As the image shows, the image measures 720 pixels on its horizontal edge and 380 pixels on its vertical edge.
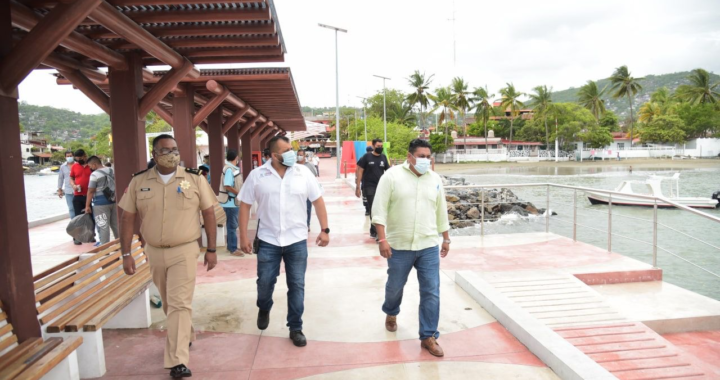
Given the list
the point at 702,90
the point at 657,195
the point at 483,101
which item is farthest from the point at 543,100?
the point at 657,195

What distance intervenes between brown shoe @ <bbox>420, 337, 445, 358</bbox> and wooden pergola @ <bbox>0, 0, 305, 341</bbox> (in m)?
2.80

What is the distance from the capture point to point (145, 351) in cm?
402

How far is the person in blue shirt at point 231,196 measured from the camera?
291 inches

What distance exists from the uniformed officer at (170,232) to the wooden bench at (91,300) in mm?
475

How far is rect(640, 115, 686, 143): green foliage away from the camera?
7006 centimetres

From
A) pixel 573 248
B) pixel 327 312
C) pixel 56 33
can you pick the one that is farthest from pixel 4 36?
pixel 573 248

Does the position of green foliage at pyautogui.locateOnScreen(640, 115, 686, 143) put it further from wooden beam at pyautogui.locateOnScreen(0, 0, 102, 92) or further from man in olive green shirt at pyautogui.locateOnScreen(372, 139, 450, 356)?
wooden beam at pyautogui.locateOnScreen(0, 0, 102, 92)

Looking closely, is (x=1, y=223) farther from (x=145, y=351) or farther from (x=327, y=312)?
(x=327, y=312)

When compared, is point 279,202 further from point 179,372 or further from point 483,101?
point 483,101

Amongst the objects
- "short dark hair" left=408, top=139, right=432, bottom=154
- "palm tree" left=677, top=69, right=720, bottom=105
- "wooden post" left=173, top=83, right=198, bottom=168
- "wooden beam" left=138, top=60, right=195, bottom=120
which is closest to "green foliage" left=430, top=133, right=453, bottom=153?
"palm tree" left=677, top=69, right=720, bottom=105

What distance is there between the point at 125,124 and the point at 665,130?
8070 centimetres

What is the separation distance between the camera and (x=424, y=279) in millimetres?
4086

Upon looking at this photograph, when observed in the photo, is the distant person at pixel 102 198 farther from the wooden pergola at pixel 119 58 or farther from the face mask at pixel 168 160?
the face mask at pixel 168 160

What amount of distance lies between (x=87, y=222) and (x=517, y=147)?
76423 millimetres
